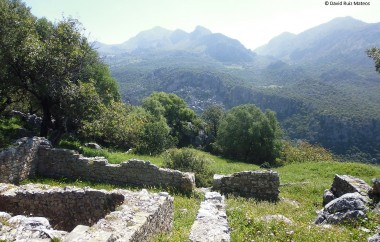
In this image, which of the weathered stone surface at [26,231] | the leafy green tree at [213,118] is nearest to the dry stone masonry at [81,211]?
the weathered stone surface at [26,231]

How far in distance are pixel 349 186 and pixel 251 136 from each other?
133 ft

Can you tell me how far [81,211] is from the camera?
12352mm

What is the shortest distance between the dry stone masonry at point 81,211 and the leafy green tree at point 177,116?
54.0 m

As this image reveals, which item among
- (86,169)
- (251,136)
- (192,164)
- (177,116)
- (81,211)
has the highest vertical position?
(81,211)

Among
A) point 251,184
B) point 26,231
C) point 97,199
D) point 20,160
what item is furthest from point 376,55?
point 26,231

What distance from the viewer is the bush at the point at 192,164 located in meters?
21.2

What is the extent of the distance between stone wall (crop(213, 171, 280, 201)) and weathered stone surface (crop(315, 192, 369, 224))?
219 inches

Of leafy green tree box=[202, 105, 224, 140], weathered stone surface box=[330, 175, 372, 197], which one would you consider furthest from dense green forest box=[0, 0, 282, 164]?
leafy green tree box=[202, 105, 224, 140]

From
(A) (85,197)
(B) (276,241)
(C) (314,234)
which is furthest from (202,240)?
(A) (85,197)

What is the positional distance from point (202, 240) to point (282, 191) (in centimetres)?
1508

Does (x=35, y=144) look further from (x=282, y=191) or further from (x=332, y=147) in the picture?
(x=332, y=147)

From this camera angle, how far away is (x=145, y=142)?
3469cm

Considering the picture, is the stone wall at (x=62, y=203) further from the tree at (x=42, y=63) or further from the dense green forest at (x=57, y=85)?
the tree at (x=42, y=63)

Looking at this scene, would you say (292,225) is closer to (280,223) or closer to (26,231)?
(280,223)
